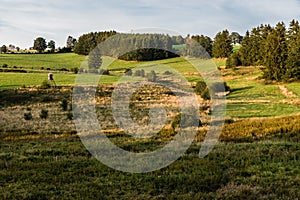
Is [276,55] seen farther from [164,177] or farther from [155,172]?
[164,177]

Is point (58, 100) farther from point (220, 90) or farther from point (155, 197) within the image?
point (155, 197)

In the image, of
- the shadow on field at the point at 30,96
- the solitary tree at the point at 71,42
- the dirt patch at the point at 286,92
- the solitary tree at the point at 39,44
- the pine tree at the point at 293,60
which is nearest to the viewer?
the shadow on field at the point at 30,96

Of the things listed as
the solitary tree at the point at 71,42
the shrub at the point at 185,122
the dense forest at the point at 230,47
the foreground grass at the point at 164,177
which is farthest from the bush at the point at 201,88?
the solitary tree at the point at 71,42

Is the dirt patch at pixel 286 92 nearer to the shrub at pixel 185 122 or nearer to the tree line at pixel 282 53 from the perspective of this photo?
the tree line at pixel 282 53

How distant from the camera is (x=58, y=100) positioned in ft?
145

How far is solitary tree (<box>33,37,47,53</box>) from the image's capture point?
151 meters

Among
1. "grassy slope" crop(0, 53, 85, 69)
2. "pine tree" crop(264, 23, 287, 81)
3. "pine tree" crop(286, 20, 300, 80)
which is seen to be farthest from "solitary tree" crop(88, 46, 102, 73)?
"pine tree" crop(286, 20, 300, 80)

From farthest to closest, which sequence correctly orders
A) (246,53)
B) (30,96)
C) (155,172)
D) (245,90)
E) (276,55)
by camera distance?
1. (246,53)
2. (276,55)
3. (245,90)
4. (30,96)
5. (155,172)

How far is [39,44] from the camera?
15062 centimetres

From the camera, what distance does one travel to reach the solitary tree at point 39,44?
151m

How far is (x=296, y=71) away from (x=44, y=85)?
4457cm

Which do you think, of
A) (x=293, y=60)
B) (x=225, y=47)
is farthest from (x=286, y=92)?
(x=225, y=47)

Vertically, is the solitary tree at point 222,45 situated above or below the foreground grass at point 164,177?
above

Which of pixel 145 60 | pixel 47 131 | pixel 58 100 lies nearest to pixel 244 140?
pixel 47 131
